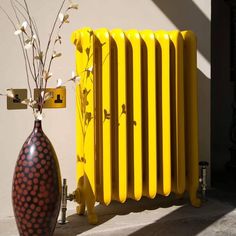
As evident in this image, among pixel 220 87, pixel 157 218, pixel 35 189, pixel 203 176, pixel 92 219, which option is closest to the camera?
pixel 35 189

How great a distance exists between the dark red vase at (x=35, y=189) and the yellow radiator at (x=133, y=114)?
28 centimetres

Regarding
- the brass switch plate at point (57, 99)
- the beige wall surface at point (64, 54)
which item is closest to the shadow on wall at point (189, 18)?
the beige wall surface at point (64, 54)

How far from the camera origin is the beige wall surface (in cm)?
180

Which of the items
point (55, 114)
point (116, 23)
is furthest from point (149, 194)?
point (116, 23)

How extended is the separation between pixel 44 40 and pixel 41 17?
0.35 ft

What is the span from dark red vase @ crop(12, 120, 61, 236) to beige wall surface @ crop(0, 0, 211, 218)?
381 millimetres

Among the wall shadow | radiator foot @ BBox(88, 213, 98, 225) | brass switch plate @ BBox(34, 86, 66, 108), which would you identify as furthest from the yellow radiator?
the wall shadow

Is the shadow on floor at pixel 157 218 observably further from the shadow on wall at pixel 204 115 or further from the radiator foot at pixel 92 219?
the shadow on wall at pixel 204 115

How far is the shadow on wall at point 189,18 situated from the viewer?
213 centimetres

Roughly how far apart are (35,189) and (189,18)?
1.32 meters

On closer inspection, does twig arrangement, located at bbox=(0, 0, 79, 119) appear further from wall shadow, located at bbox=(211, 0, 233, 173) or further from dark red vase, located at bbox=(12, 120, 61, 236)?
wall shadow, located at bbox=(211, 0, 233, 173)

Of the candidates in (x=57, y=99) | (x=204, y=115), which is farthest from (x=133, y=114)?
(x=204, y=115)

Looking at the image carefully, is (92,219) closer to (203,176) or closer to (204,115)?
(203,176)

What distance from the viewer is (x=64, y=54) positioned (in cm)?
189
